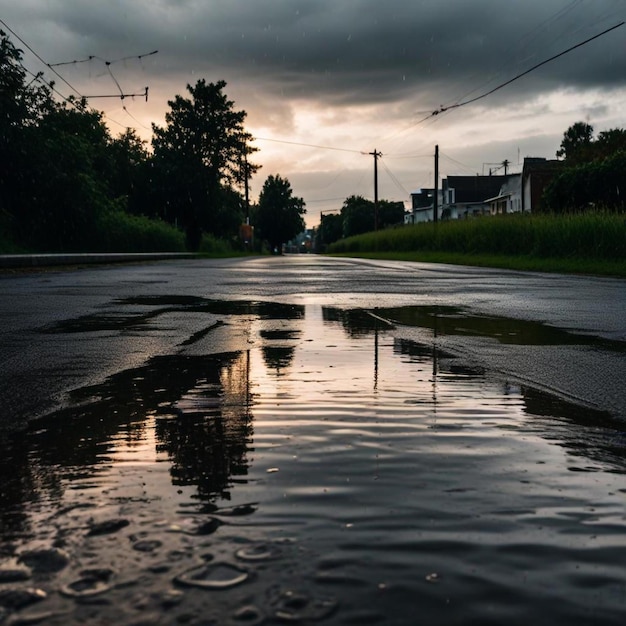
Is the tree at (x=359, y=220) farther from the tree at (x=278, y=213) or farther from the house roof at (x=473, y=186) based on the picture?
the house roof at (x=473, y=186)

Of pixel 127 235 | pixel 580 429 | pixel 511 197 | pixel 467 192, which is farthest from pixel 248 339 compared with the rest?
pixel 467 192

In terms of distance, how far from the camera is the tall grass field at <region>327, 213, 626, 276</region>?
25.5 m

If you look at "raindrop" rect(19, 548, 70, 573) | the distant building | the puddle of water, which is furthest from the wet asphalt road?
the distant building

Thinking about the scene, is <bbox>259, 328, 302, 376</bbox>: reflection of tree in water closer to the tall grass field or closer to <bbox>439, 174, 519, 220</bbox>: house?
the tall grass field

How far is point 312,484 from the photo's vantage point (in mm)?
2660

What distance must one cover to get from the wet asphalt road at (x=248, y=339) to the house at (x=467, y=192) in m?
100

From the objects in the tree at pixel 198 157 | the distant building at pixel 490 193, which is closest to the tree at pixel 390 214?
the distant building at pixel 490 193

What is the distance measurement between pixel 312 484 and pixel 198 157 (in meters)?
81.3

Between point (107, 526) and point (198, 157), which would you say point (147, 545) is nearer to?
point (107, 526)

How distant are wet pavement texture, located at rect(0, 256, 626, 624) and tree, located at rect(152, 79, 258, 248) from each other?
75308 millimetres

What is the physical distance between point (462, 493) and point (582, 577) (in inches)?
26.9

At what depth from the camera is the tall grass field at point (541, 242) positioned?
25531 mm

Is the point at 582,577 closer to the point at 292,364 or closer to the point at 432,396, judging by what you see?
the point at 432,396

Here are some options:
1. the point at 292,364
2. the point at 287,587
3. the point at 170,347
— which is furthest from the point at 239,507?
the point at 170,347
